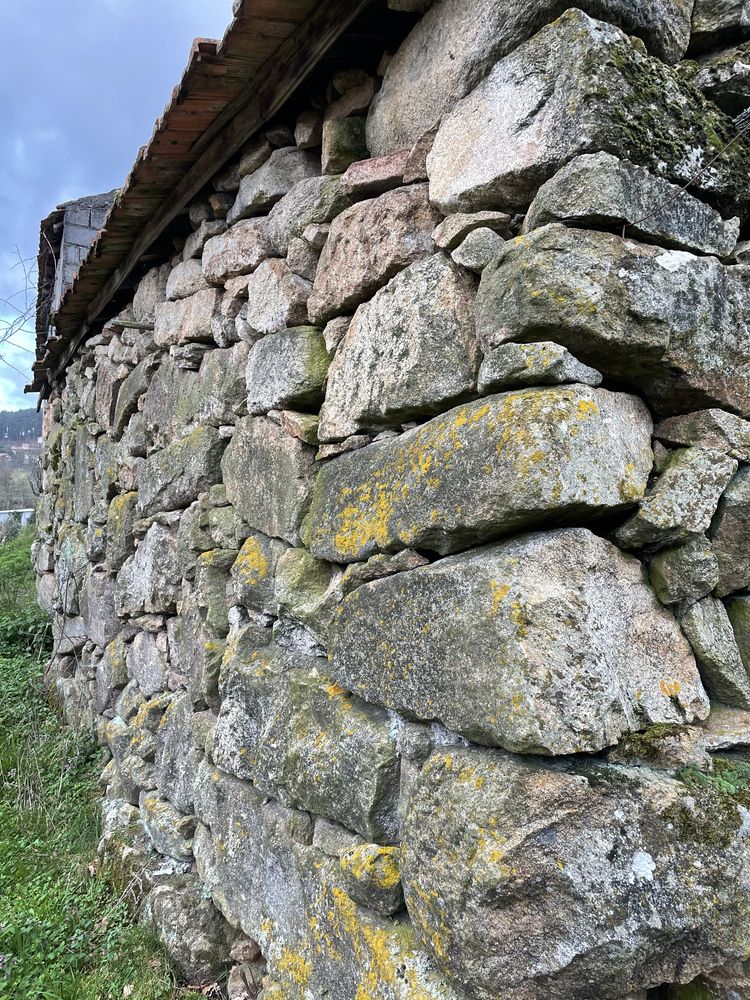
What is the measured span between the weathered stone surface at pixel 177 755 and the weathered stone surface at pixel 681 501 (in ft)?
6.54

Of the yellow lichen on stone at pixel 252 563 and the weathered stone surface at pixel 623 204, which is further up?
the weathered stone surface at pixel 623 204

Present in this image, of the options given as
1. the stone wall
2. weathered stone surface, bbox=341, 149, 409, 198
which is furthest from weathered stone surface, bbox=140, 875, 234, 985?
weathered stone surface, bbox=341, 149, 409, 198

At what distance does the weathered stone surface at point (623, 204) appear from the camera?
4.43 feet

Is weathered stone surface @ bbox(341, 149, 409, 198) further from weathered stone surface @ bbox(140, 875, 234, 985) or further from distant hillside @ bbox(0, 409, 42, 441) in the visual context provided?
distant hillside @ bbox(0, 409, 42, 441)

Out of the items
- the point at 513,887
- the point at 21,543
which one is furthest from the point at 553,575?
the point at 21,543

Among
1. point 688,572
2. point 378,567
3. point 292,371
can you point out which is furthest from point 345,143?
point 688,572

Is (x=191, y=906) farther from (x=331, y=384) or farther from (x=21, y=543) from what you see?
(x=21, y=543)

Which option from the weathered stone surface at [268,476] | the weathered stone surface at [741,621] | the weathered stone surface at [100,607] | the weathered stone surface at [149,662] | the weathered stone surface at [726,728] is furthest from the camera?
the weathered stone surface at [100,607]

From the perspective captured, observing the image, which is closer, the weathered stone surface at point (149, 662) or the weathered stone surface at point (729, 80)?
the weathered stone surface at point (729, 80)

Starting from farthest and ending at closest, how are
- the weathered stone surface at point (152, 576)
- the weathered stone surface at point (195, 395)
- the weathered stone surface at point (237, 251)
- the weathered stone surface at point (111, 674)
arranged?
the weathered stone surface at point (111, 674)
the weathered stone surface at point (152, 576)
the weathered stone surface at point (195, 395)
the weathered stone surface at point (237, 251)

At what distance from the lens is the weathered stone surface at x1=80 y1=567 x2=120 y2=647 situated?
4.08m

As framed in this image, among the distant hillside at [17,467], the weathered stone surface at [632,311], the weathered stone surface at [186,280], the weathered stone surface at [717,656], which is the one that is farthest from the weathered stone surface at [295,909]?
the distant hillside at [17,467]

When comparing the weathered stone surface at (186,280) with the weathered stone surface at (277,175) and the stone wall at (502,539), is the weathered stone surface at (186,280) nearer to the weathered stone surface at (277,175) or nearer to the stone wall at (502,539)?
the weathered stone surface at (277,175)

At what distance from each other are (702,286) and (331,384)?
40.3 inches
